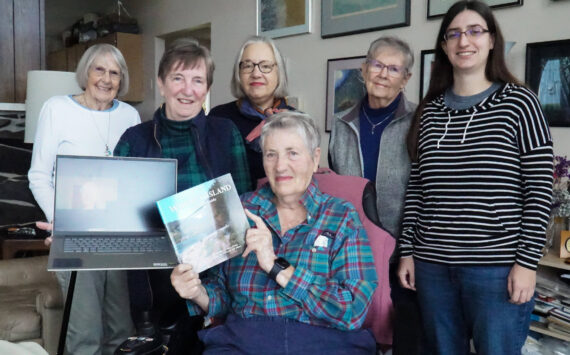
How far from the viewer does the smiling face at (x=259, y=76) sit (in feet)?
6.82

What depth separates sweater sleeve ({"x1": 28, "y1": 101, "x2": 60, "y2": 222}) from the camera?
197 centimetres

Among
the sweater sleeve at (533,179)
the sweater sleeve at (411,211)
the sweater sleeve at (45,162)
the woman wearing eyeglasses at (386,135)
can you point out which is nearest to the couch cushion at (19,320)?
the sweater sleeve at (45,162)

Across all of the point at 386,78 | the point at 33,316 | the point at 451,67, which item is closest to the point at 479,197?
the point at 451,67

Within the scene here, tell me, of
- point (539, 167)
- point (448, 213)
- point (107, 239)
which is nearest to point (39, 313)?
point (107, 239)

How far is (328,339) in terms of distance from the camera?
1.43 m

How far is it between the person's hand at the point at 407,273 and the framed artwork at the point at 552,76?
1309mm

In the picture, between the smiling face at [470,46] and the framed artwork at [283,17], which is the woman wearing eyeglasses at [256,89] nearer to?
the smiling face at [470,46]

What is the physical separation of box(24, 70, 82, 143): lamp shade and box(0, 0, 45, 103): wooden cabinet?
14.4 inches

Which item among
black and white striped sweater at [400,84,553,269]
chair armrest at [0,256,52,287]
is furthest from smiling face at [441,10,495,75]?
chair armrest at [0,256,52,287]

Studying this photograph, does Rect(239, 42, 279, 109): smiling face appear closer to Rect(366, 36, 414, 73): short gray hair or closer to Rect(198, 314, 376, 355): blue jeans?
Rect(366, 36, 414, 73): short gray hair

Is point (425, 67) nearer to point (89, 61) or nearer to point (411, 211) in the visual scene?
point (411, 211)

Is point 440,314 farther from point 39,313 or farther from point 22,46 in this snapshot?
point 22,46

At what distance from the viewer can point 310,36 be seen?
3686 mm

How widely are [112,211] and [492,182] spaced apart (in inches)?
45.1
